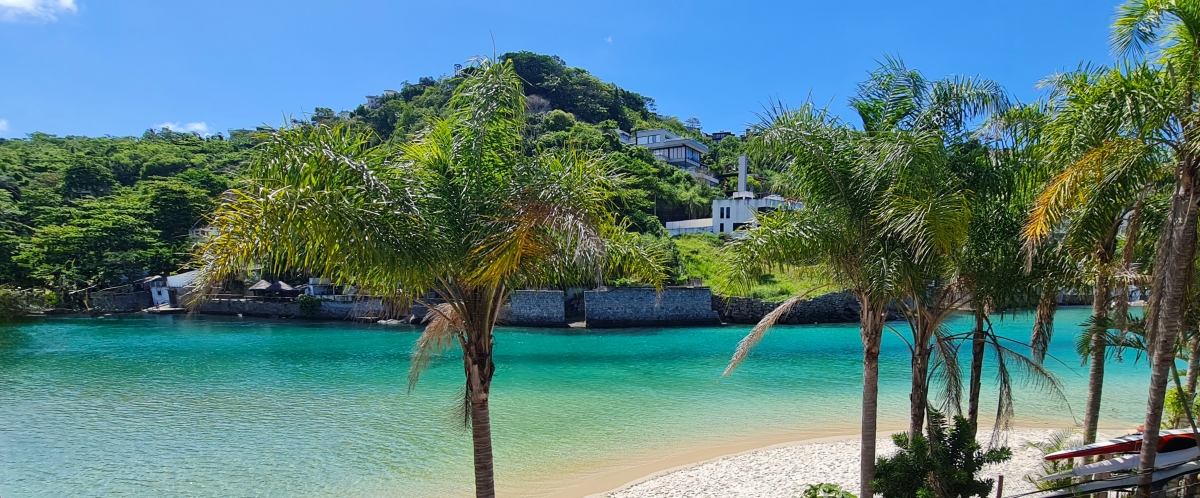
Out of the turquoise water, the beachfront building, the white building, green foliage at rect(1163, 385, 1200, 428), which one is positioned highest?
the beachfront building

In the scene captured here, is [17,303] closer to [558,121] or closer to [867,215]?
[867,215]

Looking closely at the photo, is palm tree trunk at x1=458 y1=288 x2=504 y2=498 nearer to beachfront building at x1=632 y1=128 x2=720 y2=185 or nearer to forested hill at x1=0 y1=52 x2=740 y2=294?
forested hill at x1=0 y1=52 x2=740 y2=294

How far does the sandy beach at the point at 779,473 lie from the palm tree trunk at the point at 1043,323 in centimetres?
247

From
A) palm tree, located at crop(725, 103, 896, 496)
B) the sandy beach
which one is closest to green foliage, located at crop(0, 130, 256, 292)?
the sandy beach

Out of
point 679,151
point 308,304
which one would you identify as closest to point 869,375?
point 308,304

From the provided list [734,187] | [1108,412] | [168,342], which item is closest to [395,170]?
[1108,412]

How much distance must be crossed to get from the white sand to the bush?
37785 mm

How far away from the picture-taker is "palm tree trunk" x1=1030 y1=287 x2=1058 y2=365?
692 cm

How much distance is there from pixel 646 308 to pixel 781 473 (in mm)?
26389

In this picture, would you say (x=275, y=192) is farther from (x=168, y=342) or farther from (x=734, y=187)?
(x=734, y=187)

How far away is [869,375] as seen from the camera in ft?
22.3

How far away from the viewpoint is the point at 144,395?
62.2ft

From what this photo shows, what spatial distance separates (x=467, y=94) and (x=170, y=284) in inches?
2109

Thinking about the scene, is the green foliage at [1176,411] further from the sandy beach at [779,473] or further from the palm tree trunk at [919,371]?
the palm tree trunk at [919,371]
